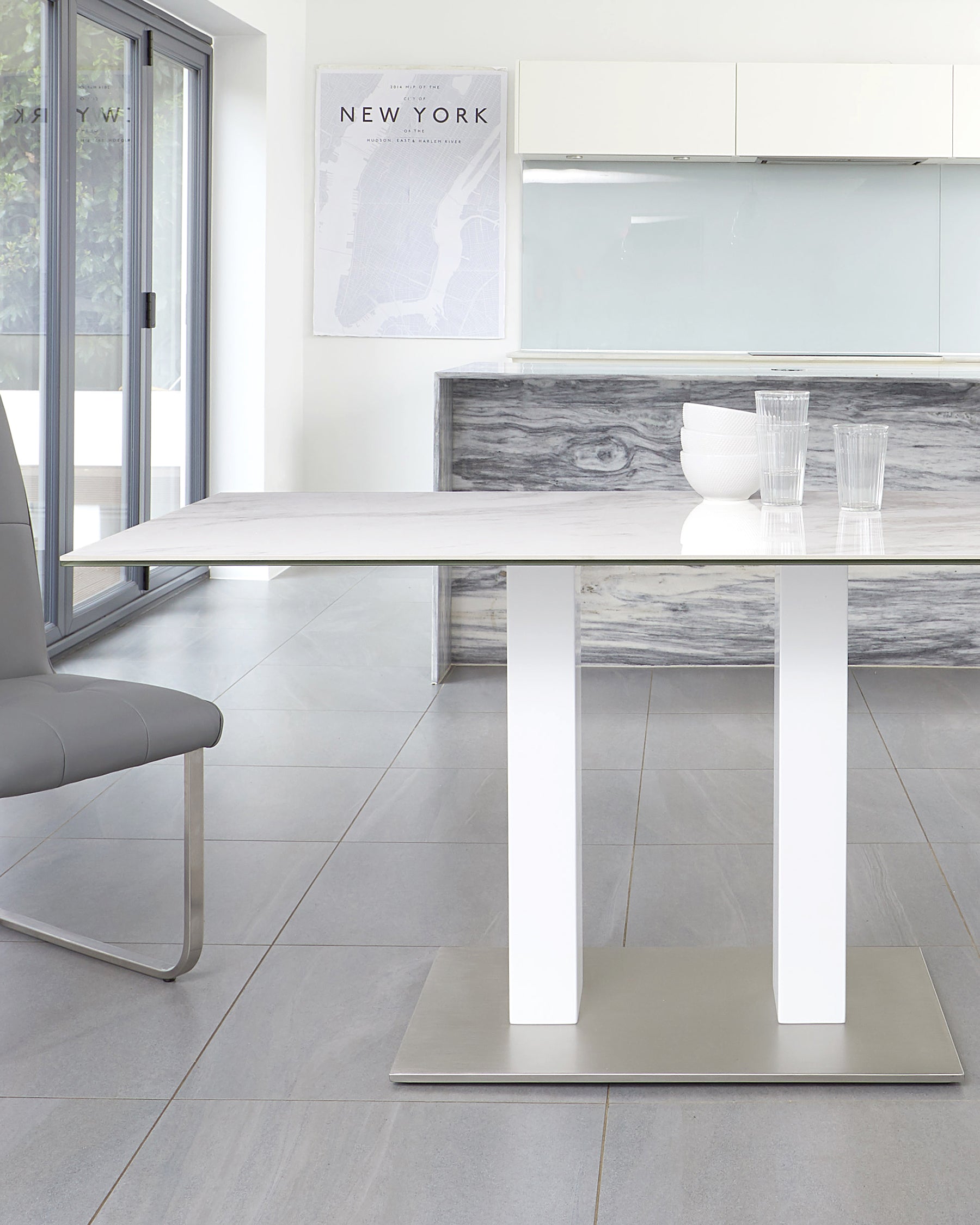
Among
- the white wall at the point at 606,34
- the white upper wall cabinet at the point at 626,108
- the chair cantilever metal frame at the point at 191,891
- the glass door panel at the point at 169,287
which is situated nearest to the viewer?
the chair cantilever metal frame at the point at 191,891

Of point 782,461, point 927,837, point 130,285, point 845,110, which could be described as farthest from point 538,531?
point 845,110

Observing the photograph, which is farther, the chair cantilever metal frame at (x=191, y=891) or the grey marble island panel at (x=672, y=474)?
the grey marble island panel at (x=672, y=474)

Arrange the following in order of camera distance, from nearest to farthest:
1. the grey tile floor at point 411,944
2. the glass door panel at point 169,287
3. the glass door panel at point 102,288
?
Answer: 1. the grey tile floor at point 411,944
2. the glass door panel at point 102,288
3. the glass door panel at point 169,287

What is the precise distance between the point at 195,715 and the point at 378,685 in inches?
76.4

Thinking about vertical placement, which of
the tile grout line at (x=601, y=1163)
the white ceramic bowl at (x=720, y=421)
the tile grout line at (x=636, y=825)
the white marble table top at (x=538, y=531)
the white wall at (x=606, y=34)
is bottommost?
the tile grout line at (x=601, y=1163)

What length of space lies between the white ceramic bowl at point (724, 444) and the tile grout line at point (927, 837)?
3.06 ft

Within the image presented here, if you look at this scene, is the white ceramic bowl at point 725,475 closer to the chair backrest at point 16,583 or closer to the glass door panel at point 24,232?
the chair backrest at point 16,583

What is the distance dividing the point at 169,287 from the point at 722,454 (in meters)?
3.96

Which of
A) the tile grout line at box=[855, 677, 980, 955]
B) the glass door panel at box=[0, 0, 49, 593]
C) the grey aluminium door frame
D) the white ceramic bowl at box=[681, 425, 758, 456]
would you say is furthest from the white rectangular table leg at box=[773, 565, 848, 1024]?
the grey aluminium door frame

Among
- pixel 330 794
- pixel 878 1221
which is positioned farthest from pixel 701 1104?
pixel 330 794

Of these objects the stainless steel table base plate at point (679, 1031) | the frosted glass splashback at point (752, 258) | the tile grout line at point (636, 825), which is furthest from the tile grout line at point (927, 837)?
the frosted glass splashback at point (752, 258)

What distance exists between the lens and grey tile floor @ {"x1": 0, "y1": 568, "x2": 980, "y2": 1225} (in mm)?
1522

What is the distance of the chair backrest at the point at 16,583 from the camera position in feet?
7.29

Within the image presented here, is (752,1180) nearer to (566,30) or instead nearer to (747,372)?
(747,372)
